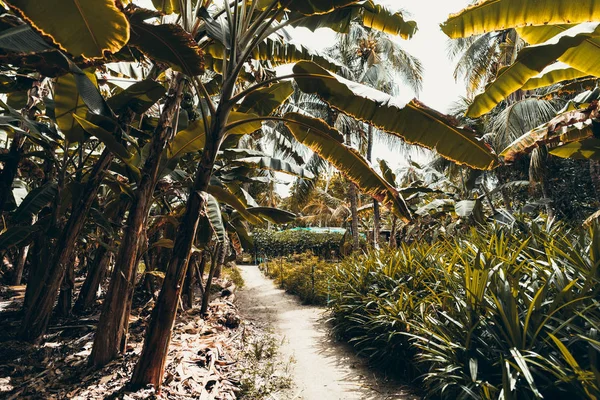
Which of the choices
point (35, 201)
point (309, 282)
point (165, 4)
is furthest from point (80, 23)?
point (309, 282)

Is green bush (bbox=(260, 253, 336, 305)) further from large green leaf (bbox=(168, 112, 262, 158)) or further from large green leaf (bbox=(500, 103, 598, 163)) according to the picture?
large green leaf (bbox=(168, 112, 262, 158))

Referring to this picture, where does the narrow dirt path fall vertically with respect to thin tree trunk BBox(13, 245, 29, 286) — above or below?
below

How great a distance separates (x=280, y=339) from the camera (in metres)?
6.60

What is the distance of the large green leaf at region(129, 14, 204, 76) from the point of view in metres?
2.80

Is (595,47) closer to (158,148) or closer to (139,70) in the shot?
(158,148)

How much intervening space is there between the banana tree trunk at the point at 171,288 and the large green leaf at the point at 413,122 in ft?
3.44

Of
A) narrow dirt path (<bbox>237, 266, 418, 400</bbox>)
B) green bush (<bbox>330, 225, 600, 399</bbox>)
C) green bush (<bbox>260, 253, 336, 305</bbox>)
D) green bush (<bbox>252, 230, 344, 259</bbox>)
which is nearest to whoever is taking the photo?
green bush (<bbox>330, 225, 600, 399</bbox>)

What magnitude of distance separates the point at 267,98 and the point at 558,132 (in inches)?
154

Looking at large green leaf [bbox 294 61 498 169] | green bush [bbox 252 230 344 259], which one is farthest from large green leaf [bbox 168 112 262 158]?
green bush [bbox 252 230 344 259]

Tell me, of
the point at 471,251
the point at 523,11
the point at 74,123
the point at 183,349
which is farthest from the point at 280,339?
the point at 523,11

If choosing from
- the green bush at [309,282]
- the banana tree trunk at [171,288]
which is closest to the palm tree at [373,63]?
the green bush at [309,282]

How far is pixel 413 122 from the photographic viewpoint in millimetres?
3576

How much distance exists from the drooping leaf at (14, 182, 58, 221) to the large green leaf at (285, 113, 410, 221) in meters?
3.25

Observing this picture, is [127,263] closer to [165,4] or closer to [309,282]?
[165,4]
